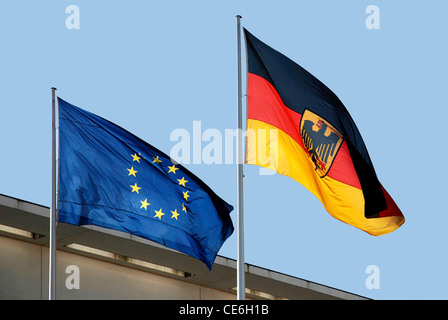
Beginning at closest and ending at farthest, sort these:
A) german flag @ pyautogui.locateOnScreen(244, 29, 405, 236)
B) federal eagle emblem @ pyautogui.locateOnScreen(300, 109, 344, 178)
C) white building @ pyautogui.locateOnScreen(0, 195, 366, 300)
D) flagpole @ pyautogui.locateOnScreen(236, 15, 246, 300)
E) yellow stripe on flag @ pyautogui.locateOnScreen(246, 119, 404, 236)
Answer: flagpole @ pyautogui.locateOnScreen(236, 15, 246, 300) → yellow stripe on flag @ pyautogui.locateOnScreen(246, 119, 404, 236) → german flag @ pyautogui.locateOnScreen(244, 29, 405, 236) → federal eagle emblem @ pyautogui.locateOnScreen(300, 109, 344, 178) → white building @ pyautogui.locateOnScreen(0, 195, 366, 300)

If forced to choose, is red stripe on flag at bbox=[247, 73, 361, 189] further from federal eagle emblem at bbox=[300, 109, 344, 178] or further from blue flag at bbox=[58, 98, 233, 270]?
blue flag at bbox=[58, 98, 233, 270]

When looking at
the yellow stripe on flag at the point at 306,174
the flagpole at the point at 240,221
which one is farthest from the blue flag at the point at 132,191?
the yellow stripe on flag at the point at 306,174

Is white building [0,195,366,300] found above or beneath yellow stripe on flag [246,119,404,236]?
beneath

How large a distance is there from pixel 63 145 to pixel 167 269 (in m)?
10.1

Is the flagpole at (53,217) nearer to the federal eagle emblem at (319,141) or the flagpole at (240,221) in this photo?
the flagpole at (240,221)

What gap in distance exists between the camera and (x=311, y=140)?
67.3 feet

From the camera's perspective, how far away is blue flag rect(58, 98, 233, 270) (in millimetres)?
19844

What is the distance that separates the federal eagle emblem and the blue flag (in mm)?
1985

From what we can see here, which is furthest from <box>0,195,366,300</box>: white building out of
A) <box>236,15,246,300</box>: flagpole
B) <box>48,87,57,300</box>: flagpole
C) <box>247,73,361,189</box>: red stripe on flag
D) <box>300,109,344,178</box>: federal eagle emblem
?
<box>300,109,344,178</box>: federal eagle emblem

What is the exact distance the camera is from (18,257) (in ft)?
85.3

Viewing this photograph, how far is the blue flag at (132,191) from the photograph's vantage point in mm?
19844

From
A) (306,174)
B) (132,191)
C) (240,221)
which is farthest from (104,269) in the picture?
(306,174)

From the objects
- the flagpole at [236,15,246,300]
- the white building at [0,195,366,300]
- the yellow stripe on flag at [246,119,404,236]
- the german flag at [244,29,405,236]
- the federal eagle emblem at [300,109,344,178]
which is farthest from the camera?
the white building at [0,195,366,300]
